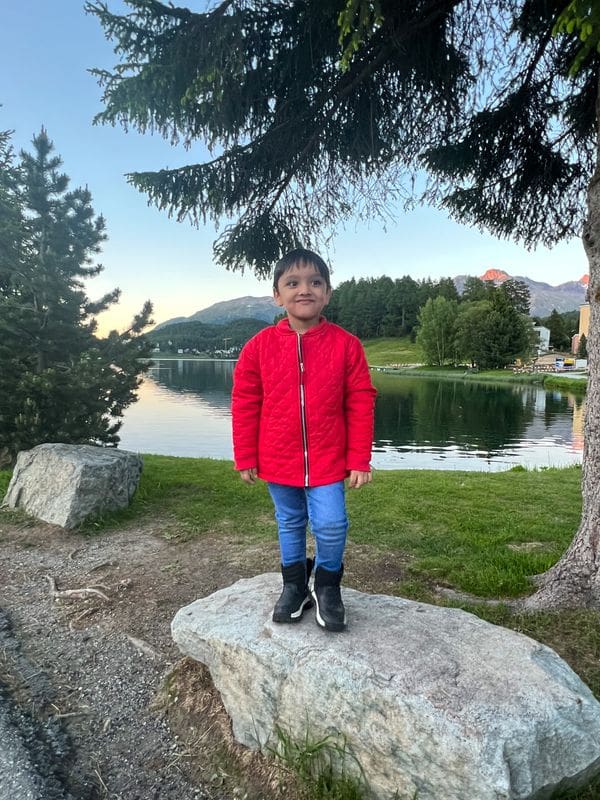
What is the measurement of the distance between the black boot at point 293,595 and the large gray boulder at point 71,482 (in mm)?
4365

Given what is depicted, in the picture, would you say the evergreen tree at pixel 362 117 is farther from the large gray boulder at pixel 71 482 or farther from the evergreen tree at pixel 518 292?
the evergreen tree at pixel 518 292

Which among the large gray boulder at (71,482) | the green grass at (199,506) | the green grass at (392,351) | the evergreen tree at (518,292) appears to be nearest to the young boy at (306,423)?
the green grass at (199,506)

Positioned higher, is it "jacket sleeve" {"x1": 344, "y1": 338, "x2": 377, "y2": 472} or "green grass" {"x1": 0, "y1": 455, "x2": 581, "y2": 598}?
"jacket sleeve" {"x1": 344, "y1": 338, "x2": 377, "y2": 472}

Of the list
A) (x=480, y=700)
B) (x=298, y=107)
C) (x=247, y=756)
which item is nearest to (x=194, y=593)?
(x=247, y=756)

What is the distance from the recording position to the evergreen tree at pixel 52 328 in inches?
303

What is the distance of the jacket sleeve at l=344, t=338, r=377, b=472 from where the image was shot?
288cm

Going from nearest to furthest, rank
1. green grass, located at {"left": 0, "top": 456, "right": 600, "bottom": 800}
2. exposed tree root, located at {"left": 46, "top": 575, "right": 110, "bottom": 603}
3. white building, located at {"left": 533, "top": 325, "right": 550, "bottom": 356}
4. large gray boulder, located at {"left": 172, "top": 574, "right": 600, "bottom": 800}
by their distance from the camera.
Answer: large gray boulder, located at {"left": 172, "top": 574, "right": 600, "bottom": 800} → green grass, located at {"left": 0, "top": 456, "right": 600, "bottom": 800} → exposed tree root, located at {"left": 46, "top": 575, "right": 110, "bottom": 603} → white building, located at {"left": 533, "top": 325, "right": 550, "bottom": 356}

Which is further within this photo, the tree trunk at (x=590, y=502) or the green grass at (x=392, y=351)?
the green grass at (x=392, y=351)

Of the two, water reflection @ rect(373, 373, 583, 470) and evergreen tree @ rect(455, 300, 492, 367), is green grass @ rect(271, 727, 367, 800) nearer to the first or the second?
water reflection @ rect(373, 373, 583, 470)

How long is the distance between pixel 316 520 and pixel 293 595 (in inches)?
18.7

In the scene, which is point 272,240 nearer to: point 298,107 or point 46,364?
point 298,107

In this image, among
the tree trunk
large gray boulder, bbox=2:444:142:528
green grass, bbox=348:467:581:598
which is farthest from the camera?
large gray boulder, bbox=2:444:142:528

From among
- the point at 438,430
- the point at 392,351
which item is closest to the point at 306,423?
the point at 438,430

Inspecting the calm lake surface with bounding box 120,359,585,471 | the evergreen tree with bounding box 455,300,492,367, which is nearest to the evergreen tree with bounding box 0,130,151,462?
the calm lake surface with bounding box 120,359,585,471
